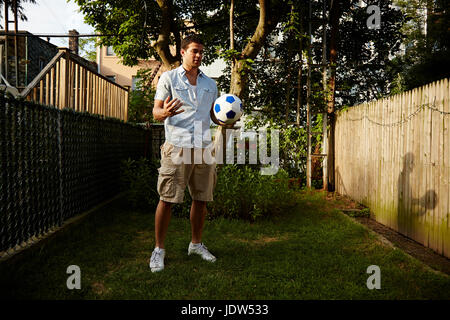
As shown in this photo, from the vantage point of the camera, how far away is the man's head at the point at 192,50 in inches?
124

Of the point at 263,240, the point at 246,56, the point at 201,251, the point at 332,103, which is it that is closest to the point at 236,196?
the point at 263,240

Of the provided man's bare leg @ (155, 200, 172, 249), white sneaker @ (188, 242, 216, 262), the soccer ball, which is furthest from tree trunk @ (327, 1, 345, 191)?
man's bare leg @ (155, 200, 172, 249)

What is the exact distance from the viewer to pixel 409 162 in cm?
Result: 429

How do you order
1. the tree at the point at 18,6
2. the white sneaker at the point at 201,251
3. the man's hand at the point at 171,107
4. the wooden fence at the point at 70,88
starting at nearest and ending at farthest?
the man's hand at the point at 171,107 < the white sneaker at the point at 201,251 < the wooden fence at the point at 70,88 < the tree at the point at 18,6

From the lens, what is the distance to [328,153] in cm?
808

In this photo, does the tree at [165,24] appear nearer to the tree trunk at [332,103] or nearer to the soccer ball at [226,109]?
the tree trunk at [332,103]

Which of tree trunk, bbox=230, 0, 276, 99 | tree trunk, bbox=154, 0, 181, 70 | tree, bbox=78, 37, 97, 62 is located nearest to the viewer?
tree trunk, bbox=230, 0, 276, 99

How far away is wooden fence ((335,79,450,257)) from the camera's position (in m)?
3.58

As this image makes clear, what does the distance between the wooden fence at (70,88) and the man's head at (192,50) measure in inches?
66.1

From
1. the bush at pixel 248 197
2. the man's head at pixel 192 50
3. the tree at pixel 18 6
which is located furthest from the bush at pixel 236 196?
the tree at pixel 18 6

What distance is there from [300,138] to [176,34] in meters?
3.99

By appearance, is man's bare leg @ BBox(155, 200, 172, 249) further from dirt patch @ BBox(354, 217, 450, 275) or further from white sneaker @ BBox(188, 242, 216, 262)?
dirt patch @ BBox(354, 217, 450, 275)

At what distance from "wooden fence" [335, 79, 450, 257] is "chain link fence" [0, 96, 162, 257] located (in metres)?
4.02

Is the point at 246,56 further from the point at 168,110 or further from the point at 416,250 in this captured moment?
the point at 416,250
